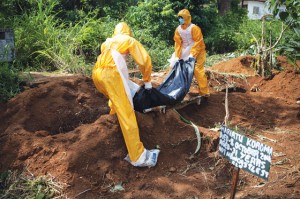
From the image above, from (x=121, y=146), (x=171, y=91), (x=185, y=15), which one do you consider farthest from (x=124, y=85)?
(x=185, y=15)

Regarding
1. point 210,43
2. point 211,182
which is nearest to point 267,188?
point 211,182

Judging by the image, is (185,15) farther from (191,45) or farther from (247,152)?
(247,152)

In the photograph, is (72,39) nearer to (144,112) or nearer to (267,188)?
(144,112)

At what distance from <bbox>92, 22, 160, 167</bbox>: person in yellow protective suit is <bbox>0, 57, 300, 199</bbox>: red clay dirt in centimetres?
19

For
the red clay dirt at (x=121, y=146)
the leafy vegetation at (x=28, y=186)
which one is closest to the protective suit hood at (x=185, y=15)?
the red clay dirt at (x=121, y=146)

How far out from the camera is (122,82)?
4164mm

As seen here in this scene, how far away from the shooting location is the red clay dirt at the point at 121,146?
389cm

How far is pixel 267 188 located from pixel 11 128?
3.33 metres

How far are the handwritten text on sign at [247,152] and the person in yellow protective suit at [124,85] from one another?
1.16m

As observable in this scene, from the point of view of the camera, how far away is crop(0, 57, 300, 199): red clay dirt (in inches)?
153

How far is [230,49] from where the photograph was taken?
12812 mm

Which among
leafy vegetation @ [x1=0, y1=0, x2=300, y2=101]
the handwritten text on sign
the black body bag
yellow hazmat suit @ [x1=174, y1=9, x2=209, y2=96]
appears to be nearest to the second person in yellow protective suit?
yellow hazmat suit @ [x1=174, y1=9, x2=209, y2=96]

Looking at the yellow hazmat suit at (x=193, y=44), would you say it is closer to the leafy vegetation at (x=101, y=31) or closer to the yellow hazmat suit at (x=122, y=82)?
the leafy vegetation at (x=101, y=31)

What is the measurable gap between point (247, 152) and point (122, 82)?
1.80 meters
